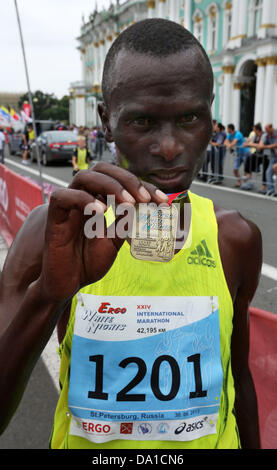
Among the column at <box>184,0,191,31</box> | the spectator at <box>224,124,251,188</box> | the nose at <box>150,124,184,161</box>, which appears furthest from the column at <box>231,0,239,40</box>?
the nose at <box>150,124,184,161</box>

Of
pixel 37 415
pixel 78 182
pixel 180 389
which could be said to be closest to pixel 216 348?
pixel 180 389

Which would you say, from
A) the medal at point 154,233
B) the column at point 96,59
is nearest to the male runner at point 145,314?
the medal at point 154,233

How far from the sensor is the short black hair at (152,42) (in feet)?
3.59

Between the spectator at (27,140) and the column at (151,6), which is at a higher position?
the column at (151,6)

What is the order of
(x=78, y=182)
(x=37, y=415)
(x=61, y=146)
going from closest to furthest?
(x=78, y=182) → (x=37, y=415) → (x=61, y=146)

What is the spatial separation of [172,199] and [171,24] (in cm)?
51

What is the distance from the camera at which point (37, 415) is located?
9.32 feet

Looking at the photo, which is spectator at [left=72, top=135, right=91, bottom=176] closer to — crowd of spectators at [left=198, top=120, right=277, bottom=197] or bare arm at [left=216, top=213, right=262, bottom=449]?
crowd of spectators at [left=198, top=120, right=277, bottom=197]

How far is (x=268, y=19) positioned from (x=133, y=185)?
29.9 m

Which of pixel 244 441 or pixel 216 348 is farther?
pixel 244 441

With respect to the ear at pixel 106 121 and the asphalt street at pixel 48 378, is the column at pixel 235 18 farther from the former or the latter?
the ear at pixel 106 121
